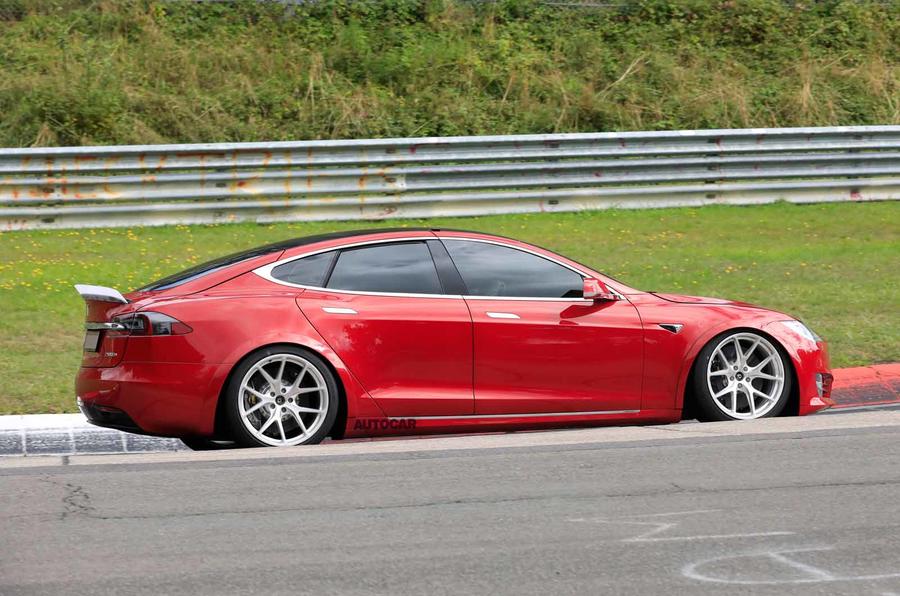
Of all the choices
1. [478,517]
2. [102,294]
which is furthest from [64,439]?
[478,517]

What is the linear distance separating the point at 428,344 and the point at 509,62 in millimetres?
13600

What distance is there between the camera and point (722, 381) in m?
7.91

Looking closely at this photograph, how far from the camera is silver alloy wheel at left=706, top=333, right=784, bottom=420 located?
7891mm

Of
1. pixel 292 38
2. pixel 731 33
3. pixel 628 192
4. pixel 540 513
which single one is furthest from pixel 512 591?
pixel 731 33

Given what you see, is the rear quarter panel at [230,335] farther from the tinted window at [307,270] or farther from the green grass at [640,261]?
the green grass at [640,261]

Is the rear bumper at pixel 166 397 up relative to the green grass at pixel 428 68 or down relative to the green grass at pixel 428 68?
down

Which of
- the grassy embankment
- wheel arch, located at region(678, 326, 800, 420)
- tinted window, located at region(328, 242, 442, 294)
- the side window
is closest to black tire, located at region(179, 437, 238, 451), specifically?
tinted window, located at region(328, 242, 442, 294)

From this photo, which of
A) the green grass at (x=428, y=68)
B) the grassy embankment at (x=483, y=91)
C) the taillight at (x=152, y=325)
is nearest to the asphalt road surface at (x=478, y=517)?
the taillight at (x=152, y=325)

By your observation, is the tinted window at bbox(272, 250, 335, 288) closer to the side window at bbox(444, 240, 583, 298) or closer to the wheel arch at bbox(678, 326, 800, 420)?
the side window at bbox(444, 240, 583, 298)

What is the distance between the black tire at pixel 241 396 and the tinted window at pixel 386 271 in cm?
52

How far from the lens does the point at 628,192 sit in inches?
652

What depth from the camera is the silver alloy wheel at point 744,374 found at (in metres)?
7.89

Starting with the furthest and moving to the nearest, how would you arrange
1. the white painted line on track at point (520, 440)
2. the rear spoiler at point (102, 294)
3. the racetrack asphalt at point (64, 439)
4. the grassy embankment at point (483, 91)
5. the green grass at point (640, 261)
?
the grassy embankment at point (483, 91), the green grass at point (640, 261), the racetrack asphalt at point (64, 439), the rear spoiler at point (102, 294), the white painted line on track at point (520, 440)

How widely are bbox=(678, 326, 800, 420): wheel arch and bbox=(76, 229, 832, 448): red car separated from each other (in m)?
0.01
